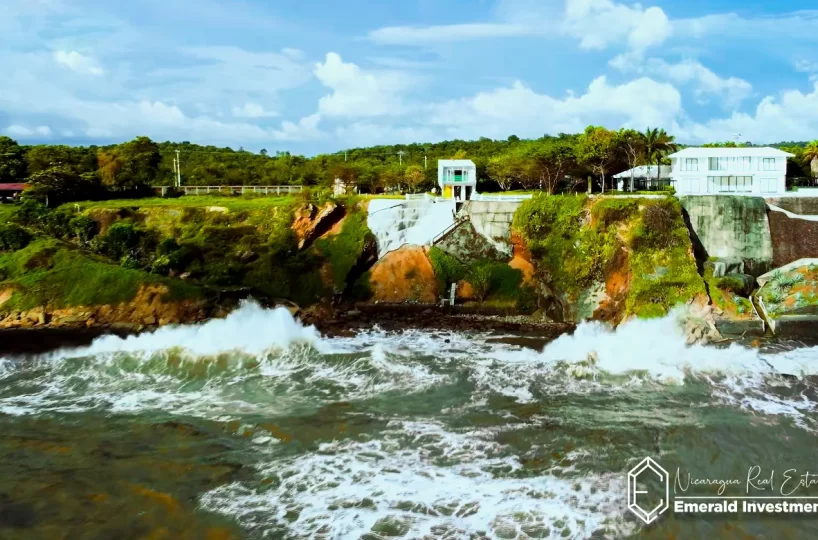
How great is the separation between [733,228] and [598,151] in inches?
677

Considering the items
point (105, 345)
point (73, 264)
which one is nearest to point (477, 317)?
point (105, 345)

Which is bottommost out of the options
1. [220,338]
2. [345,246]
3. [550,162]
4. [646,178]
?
[220,338]

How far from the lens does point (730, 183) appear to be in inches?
1651

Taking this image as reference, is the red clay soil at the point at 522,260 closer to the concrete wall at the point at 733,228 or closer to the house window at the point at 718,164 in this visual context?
the concrete wall at the point at 733,228

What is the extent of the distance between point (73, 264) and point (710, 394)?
33.1 meters

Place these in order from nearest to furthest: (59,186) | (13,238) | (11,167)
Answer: (13,238), (59,186), (11,167)

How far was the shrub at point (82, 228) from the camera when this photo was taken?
4028cm

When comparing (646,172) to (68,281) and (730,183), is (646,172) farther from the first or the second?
(68,281)

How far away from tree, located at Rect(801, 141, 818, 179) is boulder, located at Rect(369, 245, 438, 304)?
39296 millimetres

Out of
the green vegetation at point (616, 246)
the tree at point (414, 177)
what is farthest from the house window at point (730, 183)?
the tree at point (414, 177)

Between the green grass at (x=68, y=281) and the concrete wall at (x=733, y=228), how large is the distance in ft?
92.8

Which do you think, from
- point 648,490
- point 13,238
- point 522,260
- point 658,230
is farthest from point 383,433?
point 13,238

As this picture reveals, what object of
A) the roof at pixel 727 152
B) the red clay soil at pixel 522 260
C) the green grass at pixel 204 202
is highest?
the roof at pixel 727 152

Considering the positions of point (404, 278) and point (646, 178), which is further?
point (646, 178)
